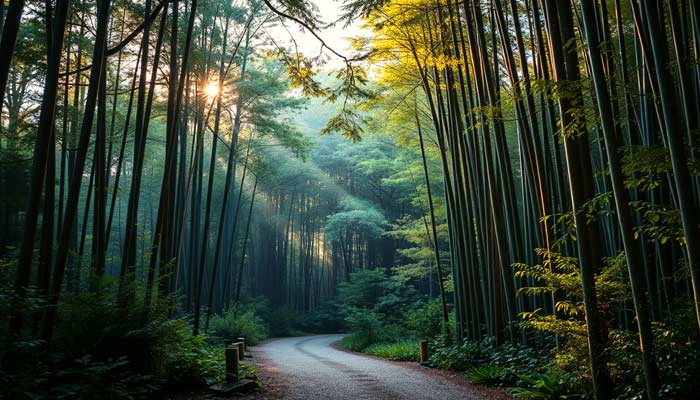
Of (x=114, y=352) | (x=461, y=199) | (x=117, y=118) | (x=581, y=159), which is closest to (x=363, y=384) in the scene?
(x=114, y=352)

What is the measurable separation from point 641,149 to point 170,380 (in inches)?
174

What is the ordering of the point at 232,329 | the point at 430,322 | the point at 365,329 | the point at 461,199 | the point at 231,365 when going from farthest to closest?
1. the point at 365,329
2. the point at 232,329
3. the point at 430,322
4. the point at 461,199
5. the point at 231,365

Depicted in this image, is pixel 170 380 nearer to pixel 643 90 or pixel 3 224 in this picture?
pixel 643 90

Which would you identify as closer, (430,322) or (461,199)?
(461,199)

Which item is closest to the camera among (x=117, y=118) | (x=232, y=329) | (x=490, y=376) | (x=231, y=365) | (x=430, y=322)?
(x=231, y=365)

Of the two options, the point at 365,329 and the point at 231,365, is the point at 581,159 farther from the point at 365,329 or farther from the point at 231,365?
the point at 365,329

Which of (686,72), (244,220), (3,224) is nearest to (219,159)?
(244,220)

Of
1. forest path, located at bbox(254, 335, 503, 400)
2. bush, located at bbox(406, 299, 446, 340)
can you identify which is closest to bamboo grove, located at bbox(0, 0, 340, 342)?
forest path, located at bbox(254, 335, 503, 400)

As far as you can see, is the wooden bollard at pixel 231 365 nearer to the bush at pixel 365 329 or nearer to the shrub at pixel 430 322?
the shrub at pixel 430 322

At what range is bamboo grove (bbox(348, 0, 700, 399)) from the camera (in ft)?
8.75

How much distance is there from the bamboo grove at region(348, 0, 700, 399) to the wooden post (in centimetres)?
297

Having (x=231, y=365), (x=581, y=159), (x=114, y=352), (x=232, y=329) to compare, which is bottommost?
(x=232, y=329)

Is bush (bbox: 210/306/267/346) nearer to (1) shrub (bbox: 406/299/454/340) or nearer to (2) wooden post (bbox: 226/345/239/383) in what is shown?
(1) shrub (bbox: 406/299/454/340)

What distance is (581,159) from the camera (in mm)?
3447
